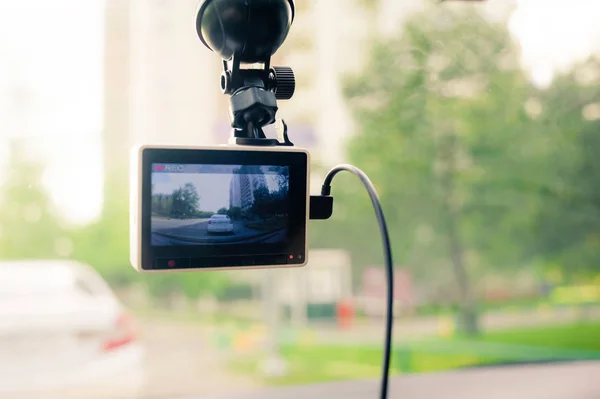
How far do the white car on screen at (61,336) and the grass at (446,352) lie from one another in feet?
3.70

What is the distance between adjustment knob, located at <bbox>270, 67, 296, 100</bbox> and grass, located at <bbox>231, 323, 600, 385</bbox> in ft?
8.12

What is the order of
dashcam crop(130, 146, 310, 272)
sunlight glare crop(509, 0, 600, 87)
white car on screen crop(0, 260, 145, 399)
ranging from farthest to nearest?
sunlight glare crop(509, 0, 600, 87), white car on screen crop(0, 260, 145, 399), dashcam crop(130, 146, 310, 272)

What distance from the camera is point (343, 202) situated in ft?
11.2

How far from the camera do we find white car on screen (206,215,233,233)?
97cm

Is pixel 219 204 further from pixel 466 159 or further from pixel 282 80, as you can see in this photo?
pixel 466 159

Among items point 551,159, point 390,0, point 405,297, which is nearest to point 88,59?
point 390,0

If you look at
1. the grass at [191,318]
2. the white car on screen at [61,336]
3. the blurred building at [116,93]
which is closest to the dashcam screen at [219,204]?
the white car on screen at [61,336]

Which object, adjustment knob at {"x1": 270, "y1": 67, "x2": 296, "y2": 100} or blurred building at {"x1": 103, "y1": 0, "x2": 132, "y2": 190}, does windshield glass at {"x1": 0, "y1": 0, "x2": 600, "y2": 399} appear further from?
adjustment knob at {"x1": 270, "y1": 67, "x2": 296, "y2": 100}

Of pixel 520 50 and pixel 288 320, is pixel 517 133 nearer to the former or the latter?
pixel 520 50

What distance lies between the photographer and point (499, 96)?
3.42 metres

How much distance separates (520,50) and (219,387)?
2.46 metres

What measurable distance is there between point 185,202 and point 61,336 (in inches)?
62.4

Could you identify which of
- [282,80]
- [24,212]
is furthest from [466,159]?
[282,80]

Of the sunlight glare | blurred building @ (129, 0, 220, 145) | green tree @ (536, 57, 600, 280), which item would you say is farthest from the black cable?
green tree @ (536, 57, 600, 280)
